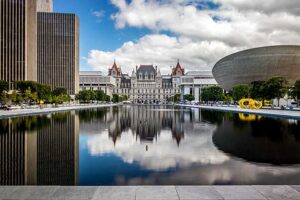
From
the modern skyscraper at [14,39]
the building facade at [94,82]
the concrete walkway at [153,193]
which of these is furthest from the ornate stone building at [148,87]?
the concrete walkway at [153,193]

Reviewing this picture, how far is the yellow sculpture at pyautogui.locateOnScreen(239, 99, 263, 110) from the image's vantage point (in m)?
60.3

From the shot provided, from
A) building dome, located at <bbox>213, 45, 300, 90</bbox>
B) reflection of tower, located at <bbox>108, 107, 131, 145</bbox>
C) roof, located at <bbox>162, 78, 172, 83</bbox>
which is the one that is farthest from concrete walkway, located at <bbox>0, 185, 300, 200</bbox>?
roof, located at <bbox>162, 78, 172, 83</bbox>

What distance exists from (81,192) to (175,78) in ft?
597

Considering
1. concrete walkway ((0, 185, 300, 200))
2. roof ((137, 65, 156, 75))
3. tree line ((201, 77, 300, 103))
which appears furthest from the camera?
roof ((137, 65, 156, 75))

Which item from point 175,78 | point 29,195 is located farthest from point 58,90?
point 175,78

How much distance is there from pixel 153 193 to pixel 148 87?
176 m

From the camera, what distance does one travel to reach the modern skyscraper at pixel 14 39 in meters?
81.5

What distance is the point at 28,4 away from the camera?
276ft

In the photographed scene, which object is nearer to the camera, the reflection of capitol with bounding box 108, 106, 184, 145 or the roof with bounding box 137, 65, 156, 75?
the reflection of capitol with bounding box 108, 106, 184, 145

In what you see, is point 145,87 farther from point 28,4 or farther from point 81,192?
point 81,192

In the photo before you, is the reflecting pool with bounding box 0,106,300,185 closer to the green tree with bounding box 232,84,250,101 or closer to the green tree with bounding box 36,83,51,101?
the green tree with bounding box 36,83,51,101

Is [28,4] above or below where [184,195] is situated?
above

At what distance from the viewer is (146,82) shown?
18188cm

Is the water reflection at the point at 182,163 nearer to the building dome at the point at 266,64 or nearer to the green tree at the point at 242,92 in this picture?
the green tree at the point at 242,92
